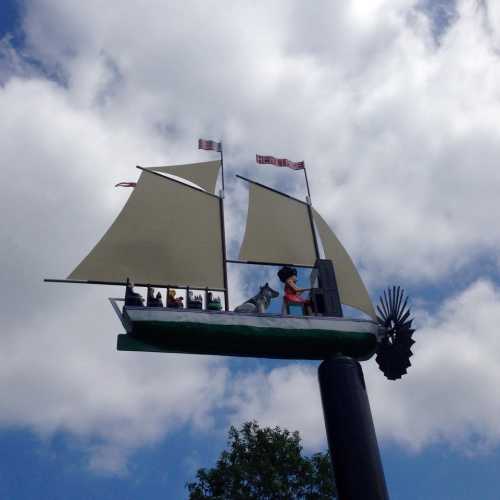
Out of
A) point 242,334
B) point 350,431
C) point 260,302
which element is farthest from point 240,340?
point 350,431

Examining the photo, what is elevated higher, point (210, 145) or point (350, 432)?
point (210, 145)

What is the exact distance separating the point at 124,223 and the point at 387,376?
8.71 metres

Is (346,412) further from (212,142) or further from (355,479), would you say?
(212,142)

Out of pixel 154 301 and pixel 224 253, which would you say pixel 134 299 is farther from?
pixel 224 253

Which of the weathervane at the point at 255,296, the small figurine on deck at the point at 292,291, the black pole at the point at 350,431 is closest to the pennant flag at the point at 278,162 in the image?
the weathervane at the point at 255,296

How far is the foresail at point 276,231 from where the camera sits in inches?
686

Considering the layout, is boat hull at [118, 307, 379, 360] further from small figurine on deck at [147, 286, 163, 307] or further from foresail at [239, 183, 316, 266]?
foresail at [239, 183, 316, 266]

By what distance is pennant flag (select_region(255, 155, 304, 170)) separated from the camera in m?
18.5

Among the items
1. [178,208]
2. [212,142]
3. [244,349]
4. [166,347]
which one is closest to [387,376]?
[244,349]

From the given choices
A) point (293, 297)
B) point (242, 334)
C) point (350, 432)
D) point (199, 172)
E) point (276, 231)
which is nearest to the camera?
point (350, 432)

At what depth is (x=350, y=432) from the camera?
10.9 m

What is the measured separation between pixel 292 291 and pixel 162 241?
4.81 m

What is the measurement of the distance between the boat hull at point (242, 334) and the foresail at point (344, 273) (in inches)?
122

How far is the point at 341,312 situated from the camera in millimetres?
13453
